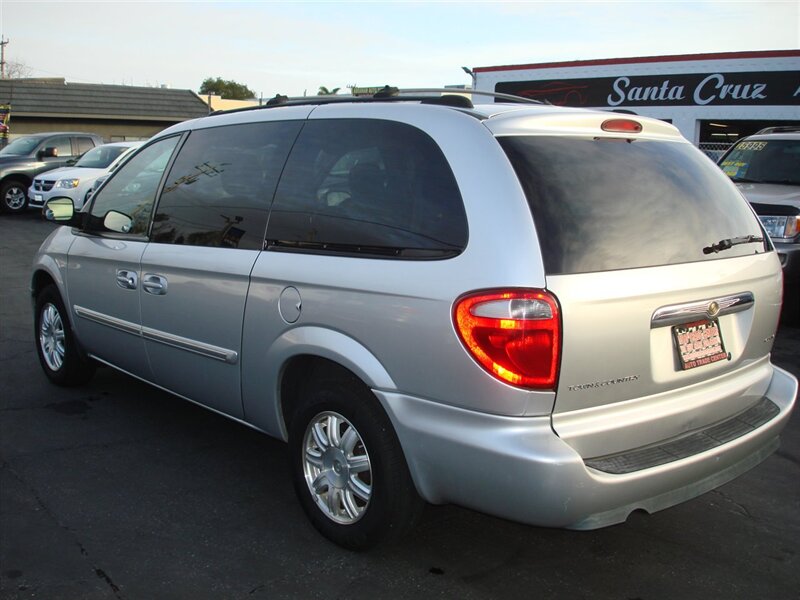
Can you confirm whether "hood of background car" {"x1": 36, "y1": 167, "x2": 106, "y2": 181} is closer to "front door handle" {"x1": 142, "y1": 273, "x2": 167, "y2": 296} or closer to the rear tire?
the rear tire

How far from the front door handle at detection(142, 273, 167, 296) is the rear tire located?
1319mm

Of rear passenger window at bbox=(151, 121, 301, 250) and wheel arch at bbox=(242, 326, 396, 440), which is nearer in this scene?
wheel arch at bbox=(242, 326, 396, 440)

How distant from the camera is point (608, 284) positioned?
2.80m

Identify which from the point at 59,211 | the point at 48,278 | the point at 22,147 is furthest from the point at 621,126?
the point at 22,147

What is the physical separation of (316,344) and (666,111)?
20.8 m

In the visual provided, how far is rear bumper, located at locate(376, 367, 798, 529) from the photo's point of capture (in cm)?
269

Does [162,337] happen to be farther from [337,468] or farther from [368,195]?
[368,195]

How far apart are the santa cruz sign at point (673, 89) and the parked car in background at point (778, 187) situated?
1108cm

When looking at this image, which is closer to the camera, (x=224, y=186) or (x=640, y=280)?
(x=640, y=280)

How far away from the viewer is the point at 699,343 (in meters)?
3.11

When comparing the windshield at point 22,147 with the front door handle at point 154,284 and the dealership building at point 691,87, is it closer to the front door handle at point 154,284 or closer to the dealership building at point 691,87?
the dealership building at point 691,87

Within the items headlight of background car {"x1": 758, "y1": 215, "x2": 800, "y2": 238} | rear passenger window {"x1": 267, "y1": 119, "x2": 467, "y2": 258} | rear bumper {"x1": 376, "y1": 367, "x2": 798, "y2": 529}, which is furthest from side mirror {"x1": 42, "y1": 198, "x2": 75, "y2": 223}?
headlight of background car {"x1": 758, "y1": 215, "x2": 800, "y2": 238}

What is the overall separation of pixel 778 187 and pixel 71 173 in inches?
538

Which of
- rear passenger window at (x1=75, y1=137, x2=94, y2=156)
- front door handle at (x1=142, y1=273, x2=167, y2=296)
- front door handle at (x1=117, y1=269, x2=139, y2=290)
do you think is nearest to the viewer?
front door handle at (x1=142, y1=273, x2=167, y2=296)
